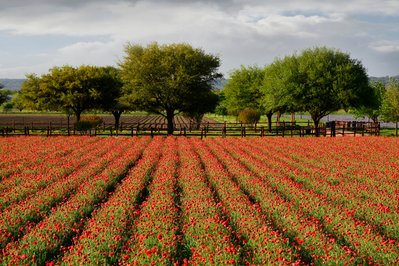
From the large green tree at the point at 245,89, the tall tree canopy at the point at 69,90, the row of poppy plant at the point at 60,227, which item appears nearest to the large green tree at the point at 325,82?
the large green tree at the point at 245,89

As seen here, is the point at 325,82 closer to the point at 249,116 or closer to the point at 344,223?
the point at 249,116

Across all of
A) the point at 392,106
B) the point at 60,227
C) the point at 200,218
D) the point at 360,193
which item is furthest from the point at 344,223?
the point at 392,106

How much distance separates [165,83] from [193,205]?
28.7 meters

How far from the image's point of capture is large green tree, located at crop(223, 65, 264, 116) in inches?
1814

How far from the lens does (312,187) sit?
10.3 meters

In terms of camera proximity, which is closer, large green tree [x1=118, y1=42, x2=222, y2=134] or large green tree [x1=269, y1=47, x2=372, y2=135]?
large green tree [x1=269, y1=47, x2=372, y2=135]

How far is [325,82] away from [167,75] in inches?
787

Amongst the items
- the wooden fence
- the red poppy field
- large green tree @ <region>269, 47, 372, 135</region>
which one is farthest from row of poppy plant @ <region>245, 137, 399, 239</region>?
large green tree @ <region>269, 47, 372, 135</region>

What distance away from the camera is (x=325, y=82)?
32.2 meters

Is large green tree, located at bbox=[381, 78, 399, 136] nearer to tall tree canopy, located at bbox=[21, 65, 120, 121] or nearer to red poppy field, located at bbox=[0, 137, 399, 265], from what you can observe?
red poppy field, located at bbox=[0, 137, 399, 265]

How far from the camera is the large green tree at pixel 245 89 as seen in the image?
4607 centimetres

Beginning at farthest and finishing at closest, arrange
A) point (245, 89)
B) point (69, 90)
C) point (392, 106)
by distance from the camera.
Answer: point (245, 89) < point (69, 90) < point (392, 106)

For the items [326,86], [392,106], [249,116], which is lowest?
[249,116]

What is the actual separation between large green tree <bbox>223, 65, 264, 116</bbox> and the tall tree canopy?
19767mm
